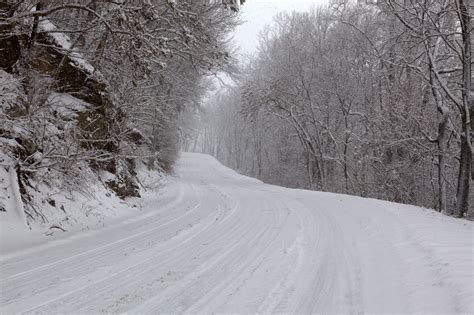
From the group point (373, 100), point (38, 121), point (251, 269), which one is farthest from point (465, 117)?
point (373, 100)

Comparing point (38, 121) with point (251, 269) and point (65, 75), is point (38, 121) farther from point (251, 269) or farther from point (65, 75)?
point (251, 269)

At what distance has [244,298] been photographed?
4223 millimetres

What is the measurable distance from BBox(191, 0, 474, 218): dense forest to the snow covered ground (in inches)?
215

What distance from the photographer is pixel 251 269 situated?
5.29m

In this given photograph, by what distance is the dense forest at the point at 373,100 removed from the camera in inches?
460

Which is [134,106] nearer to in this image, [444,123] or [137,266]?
[137,266]

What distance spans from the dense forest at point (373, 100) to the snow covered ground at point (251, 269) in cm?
545

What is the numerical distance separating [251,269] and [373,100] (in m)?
18.8

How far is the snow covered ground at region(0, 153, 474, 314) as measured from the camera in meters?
4.01

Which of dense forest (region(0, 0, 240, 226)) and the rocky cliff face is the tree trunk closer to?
dense forest (region(0, 0, 240, 226))

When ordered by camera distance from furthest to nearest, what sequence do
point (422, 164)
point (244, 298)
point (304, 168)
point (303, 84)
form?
point (304, 168)
point (303, 84)
point (422, 164)
point (244, 298)

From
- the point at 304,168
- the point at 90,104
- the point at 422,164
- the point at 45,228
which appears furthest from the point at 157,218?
the point at 304,168

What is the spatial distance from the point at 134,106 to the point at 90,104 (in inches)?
89.1

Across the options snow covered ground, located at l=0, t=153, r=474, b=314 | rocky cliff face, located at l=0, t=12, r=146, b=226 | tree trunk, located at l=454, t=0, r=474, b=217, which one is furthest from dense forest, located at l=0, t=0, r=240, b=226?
tree trunk, located at l=454, t=0, r=474, b=217
